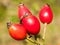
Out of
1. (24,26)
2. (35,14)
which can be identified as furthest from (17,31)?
(35,14)

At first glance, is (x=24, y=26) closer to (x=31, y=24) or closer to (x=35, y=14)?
(x=31, y=24)

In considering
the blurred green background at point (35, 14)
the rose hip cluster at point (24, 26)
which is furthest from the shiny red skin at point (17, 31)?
the blurred green background at point (35, 14)

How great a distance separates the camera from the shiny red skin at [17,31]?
128cm

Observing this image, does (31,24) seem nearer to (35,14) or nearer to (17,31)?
(17,31)

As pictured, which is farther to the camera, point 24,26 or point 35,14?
point 35,14

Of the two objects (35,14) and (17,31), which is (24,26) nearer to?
(17,31)

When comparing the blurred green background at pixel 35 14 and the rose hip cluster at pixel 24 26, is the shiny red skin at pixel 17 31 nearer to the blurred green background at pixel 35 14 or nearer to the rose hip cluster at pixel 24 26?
the rose hip cluster at pixel 24 26

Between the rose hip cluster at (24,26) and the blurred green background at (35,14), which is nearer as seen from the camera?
the rose hip cluster at (24,26)

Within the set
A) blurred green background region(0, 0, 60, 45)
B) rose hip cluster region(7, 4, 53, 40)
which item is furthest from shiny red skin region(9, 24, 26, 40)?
blurred green background region(0, 0, 60, 45)

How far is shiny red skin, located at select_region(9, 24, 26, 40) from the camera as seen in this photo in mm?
1284

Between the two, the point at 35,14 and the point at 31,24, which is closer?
the point at 31,24

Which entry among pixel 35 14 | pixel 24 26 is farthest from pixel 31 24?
pixel 35 14

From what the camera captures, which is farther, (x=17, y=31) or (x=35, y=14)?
(x=35, y=14)

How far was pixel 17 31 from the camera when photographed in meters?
1.29
